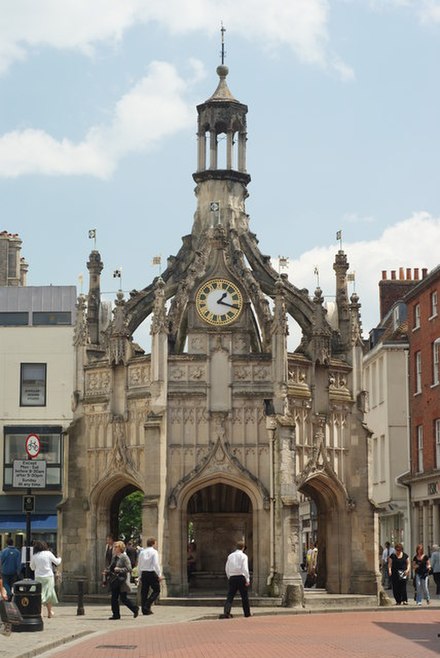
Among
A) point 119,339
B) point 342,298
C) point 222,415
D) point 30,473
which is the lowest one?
point 30,473

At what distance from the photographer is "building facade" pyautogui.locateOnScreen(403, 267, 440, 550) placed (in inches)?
2042

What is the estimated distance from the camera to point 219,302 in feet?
113

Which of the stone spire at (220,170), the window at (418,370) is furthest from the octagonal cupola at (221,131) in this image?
the window at (418,370)

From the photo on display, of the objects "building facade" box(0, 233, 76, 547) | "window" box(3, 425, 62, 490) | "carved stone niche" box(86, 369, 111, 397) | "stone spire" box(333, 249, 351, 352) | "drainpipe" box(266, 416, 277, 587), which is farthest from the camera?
"window" box(3, 425, 62, 490)

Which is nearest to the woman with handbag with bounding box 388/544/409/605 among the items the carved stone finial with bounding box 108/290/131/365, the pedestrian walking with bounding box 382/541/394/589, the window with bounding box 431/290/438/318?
the carved stone finial with bounding box 108/290/131/365

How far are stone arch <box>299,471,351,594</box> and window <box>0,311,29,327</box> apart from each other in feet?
74.4

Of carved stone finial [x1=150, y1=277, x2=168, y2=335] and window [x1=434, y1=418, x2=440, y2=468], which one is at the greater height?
carved stone finial [x1=150, y1=277, x2=168, y2=335]

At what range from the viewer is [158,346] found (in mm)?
33750

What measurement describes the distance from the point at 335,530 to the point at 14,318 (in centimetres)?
2401

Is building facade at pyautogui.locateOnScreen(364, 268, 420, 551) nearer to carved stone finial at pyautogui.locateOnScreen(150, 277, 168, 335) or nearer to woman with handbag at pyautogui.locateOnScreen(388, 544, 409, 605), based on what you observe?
woman with handbag at pyautogui.locateOnScreen(388, 544, 409, 605)

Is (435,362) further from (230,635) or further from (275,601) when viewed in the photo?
(230,635)

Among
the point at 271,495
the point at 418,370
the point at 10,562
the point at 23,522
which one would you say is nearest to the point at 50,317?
the point at 23,522

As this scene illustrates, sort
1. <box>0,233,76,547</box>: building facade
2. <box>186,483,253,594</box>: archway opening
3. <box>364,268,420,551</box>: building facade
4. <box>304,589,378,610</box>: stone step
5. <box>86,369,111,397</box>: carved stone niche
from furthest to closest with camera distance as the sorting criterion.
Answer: <box>364,268,420,551</box>: building facade
<box>0,233,76,547</box>: building facade
<box>186,483,253,594</box>: archway opening
<box>86,369,111,397</box>: carved stone niche
<box>304,589,378,610</box>: stone step

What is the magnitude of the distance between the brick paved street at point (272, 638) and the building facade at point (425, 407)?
2428 centimetres
